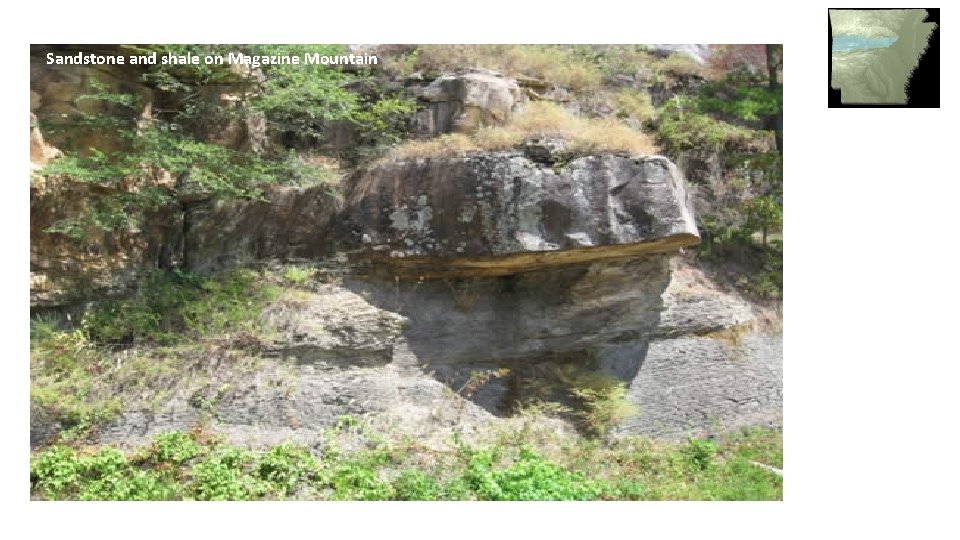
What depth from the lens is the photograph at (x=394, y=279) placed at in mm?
7105

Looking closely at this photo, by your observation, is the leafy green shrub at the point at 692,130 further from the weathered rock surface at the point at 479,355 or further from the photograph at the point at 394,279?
the weathered rock surface at the point at 479,355

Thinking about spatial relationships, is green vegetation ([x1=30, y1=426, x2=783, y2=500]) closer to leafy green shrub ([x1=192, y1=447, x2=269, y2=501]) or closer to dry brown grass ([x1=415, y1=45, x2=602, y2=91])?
leafy green shrub ([x1=192, y1=447, x2=269, y2=501])

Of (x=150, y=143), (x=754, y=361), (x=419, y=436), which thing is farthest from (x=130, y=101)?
(x=754, y=361)

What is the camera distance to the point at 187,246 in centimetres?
836

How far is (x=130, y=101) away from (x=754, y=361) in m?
7.91

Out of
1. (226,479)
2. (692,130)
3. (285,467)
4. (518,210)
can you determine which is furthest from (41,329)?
(692,130)

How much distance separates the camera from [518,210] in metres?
Answer: 7.70

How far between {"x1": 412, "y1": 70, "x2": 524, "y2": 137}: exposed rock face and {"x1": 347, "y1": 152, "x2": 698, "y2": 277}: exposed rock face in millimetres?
712

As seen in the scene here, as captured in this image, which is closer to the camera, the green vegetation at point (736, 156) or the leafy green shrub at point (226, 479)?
the leafy green shrub at point (226, 479)

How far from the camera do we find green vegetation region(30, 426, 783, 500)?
269 inches

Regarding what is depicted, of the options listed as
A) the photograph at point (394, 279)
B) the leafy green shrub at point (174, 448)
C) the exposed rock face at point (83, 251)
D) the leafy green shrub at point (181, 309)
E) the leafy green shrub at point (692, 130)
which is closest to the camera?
the leafy green shrub at point (174, 448)
